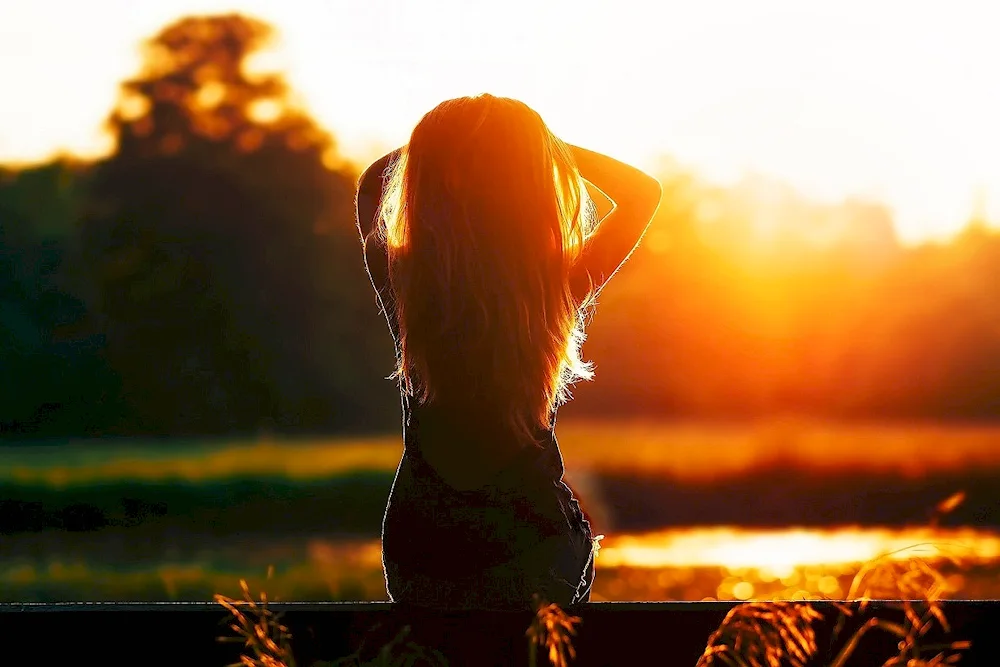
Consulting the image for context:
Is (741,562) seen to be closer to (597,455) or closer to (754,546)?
(754,546)

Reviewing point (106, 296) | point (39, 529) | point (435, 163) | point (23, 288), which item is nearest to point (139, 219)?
point (106, 296)

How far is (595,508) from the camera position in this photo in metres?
20.1

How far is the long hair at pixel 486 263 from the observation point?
2.10 m

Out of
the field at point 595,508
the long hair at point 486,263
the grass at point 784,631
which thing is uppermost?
the field at point 595,508

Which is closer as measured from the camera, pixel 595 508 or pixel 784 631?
pixel 784 631

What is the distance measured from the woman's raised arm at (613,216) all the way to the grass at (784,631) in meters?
0.75

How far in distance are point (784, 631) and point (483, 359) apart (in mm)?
715

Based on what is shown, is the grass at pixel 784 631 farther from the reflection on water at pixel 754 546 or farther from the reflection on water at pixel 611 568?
the reflection on water at pixel 754 546

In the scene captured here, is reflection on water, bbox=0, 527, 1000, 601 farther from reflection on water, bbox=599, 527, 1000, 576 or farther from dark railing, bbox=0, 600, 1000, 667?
dark railing, bbox=0, 600, 1000, 667

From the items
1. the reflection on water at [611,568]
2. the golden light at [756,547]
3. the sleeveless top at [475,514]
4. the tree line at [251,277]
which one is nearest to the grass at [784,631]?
the sleeveless top at [475,514]

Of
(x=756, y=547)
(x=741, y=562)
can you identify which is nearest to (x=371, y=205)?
(x=741, y=562)

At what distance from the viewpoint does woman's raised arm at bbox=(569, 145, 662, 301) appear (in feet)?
7.56

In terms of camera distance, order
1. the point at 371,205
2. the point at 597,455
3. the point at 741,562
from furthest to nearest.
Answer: the point at 597,455 → the point at 741,562 → the point at 371,205

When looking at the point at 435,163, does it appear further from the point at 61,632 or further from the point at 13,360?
the point at 13,360
